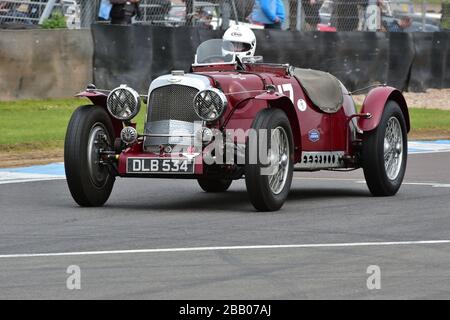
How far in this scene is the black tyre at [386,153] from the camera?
39.3ft

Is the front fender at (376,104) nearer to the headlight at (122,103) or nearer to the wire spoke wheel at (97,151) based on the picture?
the headlight at (122,103)

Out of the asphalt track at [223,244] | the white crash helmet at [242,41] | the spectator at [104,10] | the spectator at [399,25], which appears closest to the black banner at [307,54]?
the spectator at [399,25]

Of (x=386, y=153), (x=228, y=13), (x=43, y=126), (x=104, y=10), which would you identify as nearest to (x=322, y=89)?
(x=386, y=153)

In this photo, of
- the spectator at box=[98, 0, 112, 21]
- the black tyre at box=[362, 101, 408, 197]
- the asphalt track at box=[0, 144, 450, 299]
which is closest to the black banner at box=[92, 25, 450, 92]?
the spectator at box=[98, 0, 112, 21]

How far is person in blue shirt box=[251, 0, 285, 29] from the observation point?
2220cm

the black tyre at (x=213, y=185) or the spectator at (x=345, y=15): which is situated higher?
the spectator at (x=345, y=15)

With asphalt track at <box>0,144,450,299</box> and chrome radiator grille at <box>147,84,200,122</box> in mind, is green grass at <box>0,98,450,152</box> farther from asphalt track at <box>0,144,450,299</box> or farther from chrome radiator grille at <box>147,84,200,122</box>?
chrome radiator grille at <box>147,84,200,122</box>

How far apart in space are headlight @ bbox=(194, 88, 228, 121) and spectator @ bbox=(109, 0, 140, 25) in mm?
10693

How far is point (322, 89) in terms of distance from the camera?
39.5ft

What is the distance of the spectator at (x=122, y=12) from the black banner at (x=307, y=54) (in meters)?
0.80

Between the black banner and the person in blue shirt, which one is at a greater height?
the person in blue shirt

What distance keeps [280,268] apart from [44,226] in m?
2.76
